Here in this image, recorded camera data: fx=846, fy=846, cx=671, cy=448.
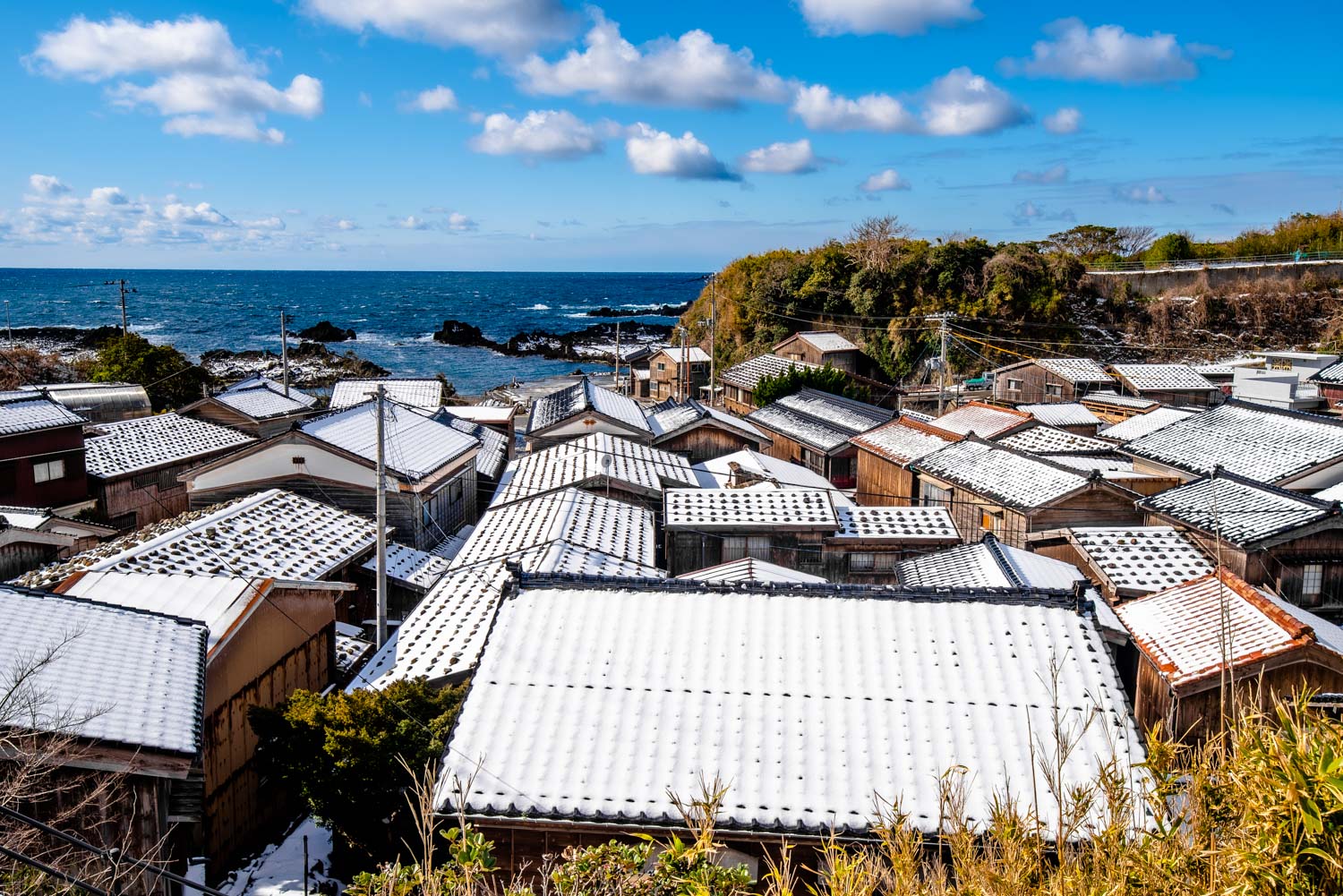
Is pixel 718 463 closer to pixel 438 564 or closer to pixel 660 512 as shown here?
pixel 660 512

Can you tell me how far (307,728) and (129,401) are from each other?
109 feet

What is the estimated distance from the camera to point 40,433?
23.1 meters

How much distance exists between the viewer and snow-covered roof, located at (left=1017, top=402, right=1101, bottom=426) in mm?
32094

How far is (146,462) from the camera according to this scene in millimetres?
26250

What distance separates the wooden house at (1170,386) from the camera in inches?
1451

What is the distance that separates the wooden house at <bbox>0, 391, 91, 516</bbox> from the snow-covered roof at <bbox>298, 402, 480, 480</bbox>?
282 inches

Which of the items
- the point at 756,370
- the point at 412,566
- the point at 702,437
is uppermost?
the point at 756,370

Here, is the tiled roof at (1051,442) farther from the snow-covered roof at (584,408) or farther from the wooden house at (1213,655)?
the snow-covered roof at (584,408)

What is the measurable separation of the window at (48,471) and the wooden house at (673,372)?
3285 centimetres

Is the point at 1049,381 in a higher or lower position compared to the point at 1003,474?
higher

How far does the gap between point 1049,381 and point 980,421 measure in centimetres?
1316

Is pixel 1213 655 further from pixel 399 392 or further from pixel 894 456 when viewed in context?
pixel 399 392

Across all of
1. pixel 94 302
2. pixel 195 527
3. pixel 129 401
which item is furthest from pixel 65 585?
pixel 94 302

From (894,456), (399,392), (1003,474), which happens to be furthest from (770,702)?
(399,392)
